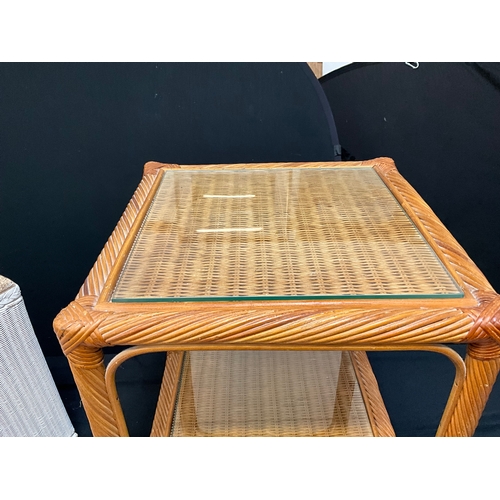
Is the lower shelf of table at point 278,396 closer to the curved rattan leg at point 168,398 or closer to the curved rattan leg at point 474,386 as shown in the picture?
the curved rattan leg at point 168,398

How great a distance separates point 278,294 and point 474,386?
0.26 m

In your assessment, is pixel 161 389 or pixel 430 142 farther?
pixel 430 142

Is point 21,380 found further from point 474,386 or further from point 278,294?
point 474,386

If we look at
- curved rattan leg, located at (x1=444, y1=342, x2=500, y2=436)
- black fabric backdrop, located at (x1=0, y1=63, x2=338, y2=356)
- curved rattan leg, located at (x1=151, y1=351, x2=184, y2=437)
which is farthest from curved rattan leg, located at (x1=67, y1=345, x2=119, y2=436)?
black fabric backdrop, located at (x1=0, y1=63, x2=338, y2=356)

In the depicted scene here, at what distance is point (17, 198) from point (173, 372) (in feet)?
1.92

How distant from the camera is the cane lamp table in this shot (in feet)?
1.58

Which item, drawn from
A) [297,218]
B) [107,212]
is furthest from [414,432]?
[107,212]

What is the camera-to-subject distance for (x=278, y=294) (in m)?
0.51

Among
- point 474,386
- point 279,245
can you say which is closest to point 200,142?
point 279,245

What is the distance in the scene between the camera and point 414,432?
3.24ft

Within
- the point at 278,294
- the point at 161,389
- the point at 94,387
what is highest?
the point at 278,294

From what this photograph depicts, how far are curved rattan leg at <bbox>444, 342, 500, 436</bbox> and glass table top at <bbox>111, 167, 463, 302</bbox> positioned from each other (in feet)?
0.24

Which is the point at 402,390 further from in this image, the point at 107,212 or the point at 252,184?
the point at 107,212

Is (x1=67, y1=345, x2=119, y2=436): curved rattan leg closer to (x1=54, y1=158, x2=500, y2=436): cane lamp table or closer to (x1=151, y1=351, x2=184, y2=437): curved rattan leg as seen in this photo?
(x1=54, y1=158, x2=500, y2=436): cane lamp table
